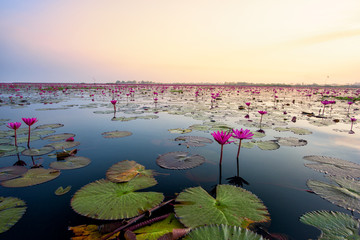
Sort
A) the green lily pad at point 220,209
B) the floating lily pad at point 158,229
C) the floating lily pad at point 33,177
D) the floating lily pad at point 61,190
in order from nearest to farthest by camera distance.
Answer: the floating lily pad at point 158,229 → the green lily pad at point 220,209 → the floating lily pad at point 61,190 → the floating lily pad at point 33,177

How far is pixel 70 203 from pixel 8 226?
0.52 metres

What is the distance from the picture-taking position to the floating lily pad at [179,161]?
285 centimetres

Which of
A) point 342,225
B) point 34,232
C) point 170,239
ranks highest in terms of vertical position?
point 170,239

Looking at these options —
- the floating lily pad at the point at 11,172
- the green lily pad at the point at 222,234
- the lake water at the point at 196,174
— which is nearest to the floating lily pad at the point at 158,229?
the green lily pad at the point at 222,234

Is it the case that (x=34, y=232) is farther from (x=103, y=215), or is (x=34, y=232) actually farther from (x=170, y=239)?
(x=170, y=239)

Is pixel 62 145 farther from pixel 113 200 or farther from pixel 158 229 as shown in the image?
pixel 158 229

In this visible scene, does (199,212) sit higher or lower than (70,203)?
higher

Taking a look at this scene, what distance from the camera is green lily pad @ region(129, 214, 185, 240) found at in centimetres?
145

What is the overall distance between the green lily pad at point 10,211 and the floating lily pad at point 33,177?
1.20ft

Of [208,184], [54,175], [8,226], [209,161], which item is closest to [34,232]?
[8,226]

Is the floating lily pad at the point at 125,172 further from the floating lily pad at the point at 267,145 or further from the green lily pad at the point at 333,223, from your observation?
the floating lily pad at the point at 267,145

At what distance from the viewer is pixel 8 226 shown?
1.58 meters

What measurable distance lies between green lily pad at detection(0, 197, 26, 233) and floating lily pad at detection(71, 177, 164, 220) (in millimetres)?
505

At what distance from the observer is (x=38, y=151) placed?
3.43 metres
